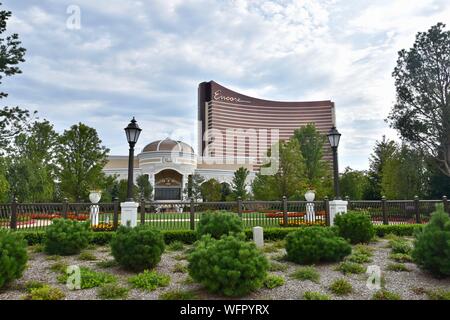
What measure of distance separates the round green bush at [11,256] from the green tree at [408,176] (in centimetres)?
2639

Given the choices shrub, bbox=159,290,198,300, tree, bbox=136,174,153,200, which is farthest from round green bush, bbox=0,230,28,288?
tree, bbox=136,174,153,200

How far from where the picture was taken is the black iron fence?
38.9ft

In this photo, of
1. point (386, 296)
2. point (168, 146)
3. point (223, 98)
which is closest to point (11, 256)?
point (386, 296)

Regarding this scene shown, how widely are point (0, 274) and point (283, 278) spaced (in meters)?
5.32

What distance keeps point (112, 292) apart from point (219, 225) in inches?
135

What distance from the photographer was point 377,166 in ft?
111

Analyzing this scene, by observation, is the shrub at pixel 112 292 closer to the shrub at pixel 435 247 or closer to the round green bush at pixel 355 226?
the shrub at pixel 435 247

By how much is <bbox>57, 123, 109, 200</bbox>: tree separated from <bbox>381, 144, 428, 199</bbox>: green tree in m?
22.9

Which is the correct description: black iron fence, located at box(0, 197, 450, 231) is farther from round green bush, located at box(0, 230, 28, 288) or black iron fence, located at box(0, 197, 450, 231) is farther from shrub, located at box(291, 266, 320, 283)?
round green bush, located at box(0, 230, 28, 288)

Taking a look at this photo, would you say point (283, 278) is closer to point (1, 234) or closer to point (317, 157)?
point (1, 234)

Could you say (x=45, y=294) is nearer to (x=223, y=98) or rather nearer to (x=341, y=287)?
(x=341, y=287)

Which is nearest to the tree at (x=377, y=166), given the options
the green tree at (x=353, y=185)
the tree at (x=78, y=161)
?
the green tree at (x=353, y=185)
